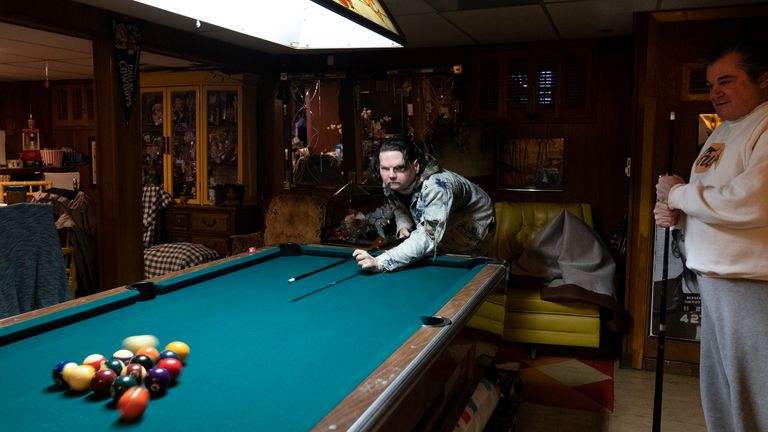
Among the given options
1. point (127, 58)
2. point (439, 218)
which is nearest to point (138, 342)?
point (439, 218)

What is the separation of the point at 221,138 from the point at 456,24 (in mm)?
2900

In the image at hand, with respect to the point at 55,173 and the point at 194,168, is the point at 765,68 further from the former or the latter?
the point at 55,173

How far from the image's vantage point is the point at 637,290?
14.1ft

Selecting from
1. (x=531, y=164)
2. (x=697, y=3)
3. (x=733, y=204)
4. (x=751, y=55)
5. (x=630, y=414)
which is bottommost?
(x=630, y=414)

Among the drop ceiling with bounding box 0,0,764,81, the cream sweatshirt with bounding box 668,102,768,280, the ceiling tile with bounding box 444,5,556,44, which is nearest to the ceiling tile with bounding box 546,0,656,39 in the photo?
the drop ceiling with bounding box 0,0,764,81

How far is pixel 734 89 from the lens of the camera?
2.32 meters

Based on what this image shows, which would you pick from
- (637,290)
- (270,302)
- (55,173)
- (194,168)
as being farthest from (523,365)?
(55,173)

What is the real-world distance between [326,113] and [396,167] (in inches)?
114

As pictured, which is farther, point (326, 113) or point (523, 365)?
point (326, 113)

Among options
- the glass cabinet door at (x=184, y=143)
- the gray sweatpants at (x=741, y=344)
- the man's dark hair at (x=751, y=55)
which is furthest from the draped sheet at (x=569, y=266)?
the glass cabinet door at (x=184, y=143)

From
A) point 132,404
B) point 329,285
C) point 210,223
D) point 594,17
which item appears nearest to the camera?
point 132,404

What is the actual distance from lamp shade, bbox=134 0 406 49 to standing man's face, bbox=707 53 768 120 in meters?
1.34

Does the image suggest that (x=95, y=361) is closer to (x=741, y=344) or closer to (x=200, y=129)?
(x=741, y=344)

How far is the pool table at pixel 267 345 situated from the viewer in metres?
1.41
